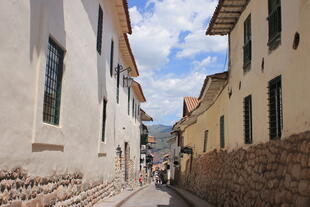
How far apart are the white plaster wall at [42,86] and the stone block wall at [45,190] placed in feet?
0.51

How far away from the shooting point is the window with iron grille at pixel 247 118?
959 centimetres

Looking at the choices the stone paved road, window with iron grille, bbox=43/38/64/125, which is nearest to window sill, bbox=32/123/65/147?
window with iron grille, bbox=43/38/64/125

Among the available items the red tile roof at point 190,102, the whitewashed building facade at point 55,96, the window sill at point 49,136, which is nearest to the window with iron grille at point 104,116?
the whitewashed building facade at point 55,96

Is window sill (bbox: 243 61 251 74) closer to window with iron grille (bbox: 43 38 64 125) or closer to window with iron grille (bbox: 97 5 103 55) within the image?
window with iron grille (bbox: 97 5 103 55)

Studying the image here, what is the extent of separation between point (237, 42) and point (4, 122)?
796 cm

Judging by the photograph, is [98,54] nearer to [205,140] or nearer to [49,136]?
[49,136]

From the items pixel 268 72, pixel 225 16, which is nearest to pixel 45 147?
pixel 268 72

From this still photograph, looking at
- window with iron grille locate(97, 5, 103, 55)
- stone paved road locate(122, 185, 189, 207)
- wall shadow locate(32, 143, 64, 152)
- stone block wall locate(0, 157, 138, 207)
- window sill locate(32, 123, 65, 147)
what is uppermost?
window with iron grille locate(97, 5, 103, 55)

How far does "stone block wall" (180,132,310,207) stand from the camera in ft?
18.5

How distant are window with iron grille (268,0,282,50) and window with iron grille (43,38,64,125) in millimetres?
4229

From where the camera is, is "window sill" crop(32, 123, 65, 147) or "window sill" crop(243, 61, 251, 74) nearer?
"window sill" crop(32, 123, 65, 147)

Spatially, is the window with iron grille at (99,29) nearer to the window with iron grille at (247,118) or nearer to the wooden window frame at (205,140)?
the window with iron grille at (247,118)

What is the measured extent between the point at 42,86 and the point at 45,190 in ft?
6.24

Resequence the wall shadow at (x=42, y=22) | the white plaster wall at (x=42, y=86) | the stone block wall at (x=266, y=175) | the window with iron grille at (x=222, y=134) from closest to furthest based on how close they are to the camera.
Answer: the white plaster wall at (x=42, y=86) < the stone block wall at (x=266, y=175) < the wall shadow at (x=42, y=22) < the window with iron grille at (x=222, y=134)
